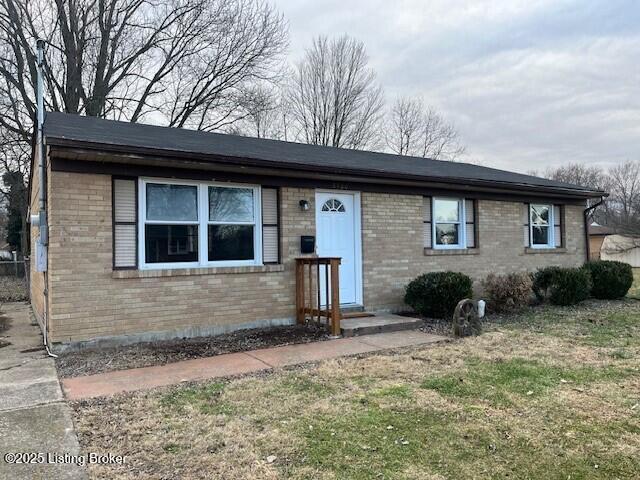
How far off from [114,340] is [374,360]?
11.9 ft

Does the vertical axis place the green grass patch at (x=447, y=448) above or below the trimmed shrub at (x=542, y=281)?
below

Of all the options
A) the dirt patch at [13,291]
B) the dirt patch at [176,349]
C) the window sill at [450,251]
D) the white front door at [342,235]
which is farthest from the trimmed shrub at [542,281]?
the dirt patch at [13,291]

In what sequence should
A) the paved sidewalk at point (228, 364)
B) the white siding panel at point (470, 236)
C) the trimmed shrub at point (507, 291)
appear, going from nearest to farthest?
the paved sidewalk at point (228, 364) < the trimmed shrub at point (507, 291) < the white siding panel at point (470, 236)

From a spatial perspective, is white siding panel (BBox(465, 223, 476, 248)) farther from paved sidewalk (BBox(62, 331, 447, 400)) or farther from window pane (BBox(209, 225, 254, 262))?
window pane (BBox(209, 225, 254, 262))

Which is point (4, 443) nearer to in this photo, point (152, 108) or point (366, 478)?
point (366, 478)

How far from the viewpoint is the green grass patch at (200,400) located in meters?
4.21

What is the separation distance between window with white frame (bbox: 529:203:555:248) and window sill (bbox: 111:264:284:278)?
7551 mm

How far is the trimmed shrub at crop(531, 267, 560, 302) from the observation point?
35.3ft

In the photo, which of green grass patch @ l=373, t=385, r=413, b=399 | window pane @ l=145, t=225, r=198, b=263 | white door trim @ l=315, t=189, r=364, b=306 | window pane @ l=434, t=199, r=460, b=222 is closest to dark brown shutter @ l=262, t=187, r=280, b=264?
window pane @ l=145, t=225, r=198, b=263

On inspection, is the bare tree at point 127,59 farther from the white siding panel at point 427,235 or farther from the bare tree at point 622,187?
the bare tree at point 622,187

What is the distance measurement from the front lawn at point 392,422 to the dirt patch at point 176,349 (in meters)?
1.26

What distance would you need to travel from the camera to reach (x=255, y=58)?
75.5 feet

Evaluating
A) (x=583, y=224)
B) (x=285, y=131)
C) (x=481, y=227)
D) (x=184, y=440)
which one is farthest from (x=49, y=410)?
(x=285, y=131)

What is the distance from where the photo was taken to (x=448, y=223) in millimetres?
10734
